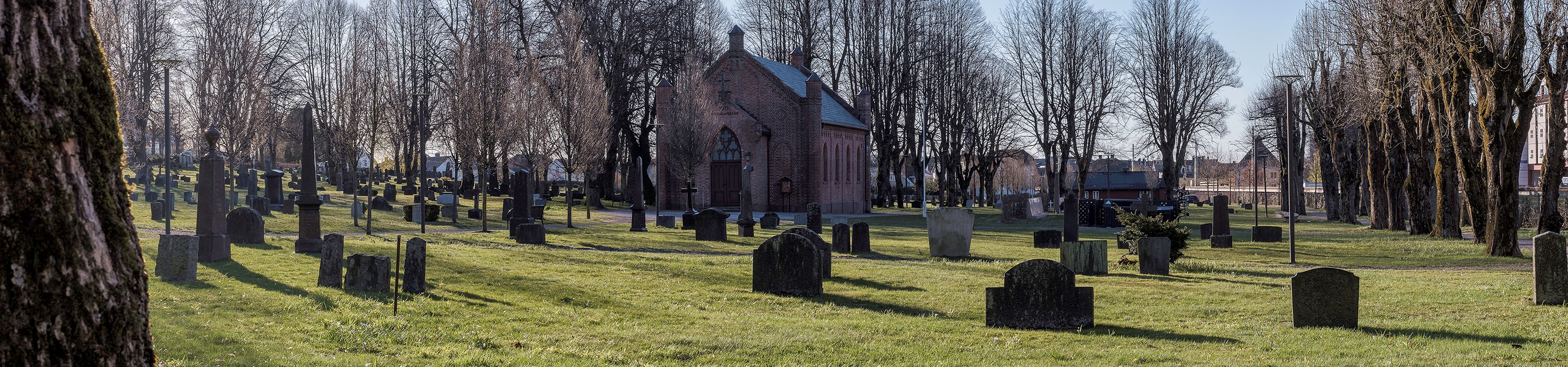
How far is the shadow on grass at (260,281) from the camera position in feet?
33.0

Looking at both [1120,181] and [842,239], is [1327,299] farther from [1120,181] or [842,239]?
[1120,181]

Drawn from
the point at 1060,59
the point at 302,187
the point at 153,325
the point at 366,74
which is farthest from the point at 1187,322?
the point at 366,74

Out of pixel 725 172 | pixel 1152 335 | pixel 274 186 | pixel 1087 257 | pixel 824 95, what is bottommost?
pixel 1152 335

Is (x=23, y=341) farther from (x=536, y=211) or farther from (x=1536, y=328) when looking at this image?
(x=536, y=211)

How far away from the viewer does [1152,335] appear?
9109 millimetres

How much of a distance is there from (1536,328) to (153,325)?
37.2ft

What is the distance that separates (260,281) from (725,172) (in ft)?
107

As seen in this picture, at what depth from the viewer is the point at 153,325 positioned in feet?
26.3

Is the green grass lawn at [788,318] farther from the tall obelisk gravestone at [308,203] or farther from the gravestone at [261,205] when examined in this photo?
the gravestone at [261,205]

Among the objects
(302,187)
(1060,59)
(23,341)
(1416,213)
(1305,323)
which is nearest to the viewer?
(23,341)

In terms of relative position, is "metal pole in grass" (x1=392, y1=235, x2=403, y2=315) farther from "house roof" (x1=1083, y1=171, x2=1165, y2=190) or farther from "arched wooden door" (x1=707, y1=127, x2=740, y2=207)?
"house roof" (x1=1083, y1=171, x2=1165, y2=190)

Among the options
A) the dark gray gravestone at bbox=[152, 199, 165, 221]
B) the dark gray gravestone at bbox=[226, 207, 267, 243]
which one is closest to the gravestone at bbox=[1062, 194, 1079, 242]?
the dark gray gravestone at bbox=[226, 207, 267, 243]

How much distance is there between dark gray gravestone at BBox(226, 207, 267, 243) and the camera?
16.6 m

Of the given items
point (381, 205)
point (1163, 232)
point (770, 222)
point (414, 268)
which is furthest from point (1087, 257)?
point (381, 205)
